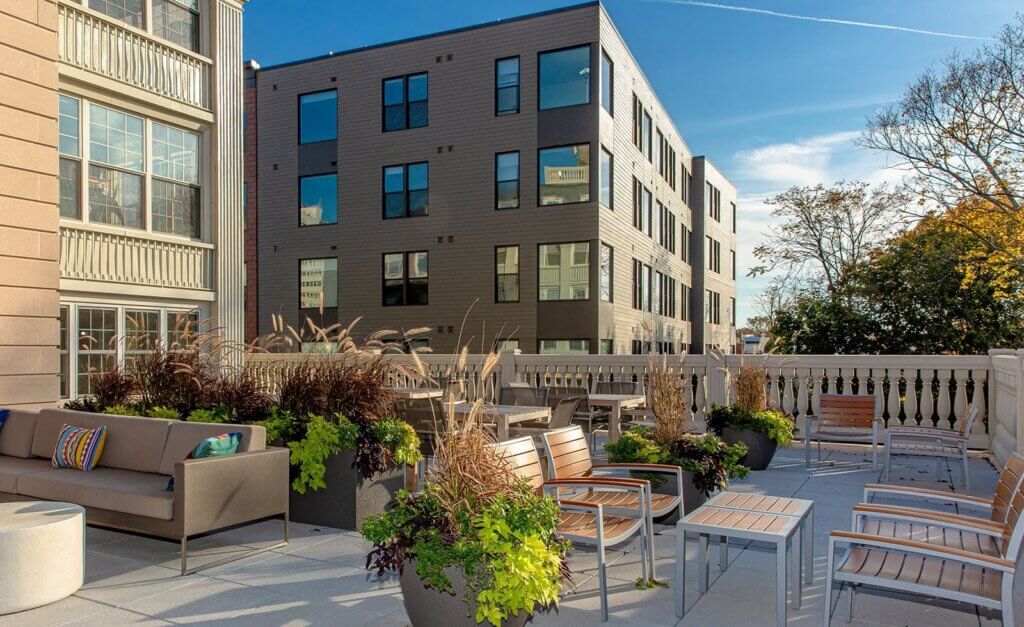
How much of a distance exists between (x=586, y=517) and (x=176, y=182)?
1075 centimetres

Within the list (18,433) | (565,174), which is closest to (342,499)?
(18,433)

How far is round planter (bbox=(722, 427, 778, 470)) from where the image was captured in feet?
27.2

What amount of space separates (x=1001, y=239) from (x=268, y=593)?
1808cm

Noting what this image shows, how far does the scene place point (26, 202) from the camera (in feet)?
24.8

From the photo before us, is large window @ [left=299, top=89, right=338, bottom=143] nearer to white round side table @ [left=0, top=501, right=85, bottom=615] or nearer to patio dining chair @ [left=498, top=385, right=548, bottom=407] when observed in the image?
patio dining chair @ [left=498, top=385, right=548, bottom=407]

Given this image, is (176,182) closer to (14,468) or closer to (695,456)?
(14,468)

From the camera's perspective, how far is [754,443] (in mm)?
8312

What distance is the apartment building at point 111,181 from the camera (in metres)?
7.55

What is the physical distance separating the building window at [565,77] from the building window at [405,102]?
3490 millimetres

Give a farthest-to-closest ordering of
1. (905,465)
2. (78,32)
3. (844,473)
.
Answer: (78,32) → (905,465) → (844,473)

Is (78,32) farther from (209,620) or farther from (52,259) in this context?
(209,620)

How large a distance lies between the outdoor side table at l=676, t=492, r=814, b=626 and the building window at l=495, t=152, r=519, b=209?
14592mm

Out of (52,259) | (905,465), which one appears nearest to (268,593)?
(52,259)

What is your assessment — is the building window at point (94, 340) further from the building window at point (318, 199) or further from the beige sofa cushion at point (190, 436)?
the building window at point (318, 199)
